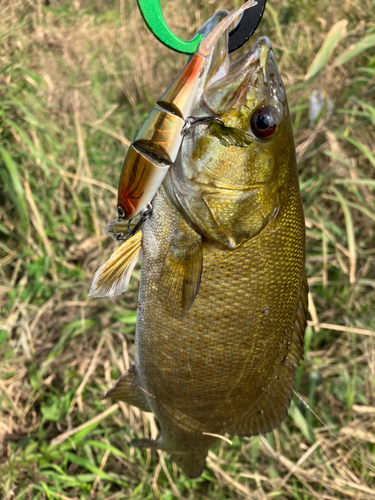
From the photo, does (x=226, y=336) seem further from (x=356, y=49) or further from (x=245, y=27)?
(x=356, y=49)

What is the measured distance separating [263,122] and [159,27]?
0.32 metres

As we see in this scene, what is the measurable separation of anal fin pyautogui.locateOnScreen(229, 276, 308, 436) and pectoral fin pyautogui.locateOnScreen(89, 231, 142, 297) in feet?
1.77

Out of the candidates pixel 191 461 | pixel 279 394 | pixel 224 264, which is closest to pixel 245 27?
pixel 224 264

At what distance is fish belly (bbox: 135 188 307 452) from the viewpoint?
0.98 m

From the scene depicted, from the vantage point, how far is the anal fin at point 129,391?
4.21 ft

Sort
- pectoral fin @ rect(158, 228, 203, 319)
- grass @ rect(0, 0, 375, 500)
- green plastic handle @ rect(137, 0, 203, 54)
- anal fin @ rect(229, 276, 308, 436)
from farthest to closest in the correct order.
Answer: grass @ rect(0, 0, 375, 500), anal fin @ rect(229, 276, 308, 436), pectoral fin @ rect(158, 228, 203, 319), green plastic handle @ rect(137, 0, 203, 54)

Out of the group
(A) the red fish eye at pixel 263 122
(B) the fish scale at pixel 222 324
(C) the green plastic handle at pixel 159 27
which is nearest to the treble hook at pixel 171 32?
(C) the green plastic handle at pixel 159 27

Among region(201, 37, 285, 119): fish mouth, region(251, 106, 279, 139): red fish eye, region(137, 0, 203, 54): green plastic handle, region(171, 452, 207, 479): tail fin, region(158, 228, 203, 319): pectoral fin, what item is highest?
region(137, 0, 203, 54): green plastic handle

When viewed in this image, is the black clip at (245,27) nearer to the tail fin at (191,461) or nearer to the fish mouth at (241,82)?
the fish mouth at (241,82)

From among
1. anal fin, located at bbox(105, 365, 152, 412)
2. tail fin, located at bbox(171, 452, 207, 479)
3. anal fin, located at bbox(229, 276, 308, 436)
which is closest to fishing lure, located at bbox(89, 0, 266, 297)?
anal fin, located at bbox(229, 276, 308, 436)

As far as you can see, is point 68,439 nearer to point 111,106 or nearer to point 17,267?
point 17,267

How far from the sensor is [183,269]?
38.2 inches

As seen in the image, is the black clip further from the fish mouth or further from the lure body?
the lure body

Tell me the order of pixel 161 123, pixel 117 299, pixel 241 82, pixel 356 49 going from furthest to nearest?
pixel 117 299 < pixel 356 49 < pixel 241 82 < pixel 161 123
